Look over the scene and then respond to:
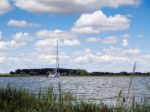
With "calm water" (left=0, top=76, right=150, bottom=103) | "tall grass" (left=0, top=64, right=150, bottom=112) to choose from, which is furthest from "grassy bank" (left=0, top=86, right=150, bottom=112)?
"calm water" (left=0, top=76, right=150, bottom=103)

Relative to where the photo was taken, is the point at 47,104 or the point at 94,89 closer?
the point at 47,104

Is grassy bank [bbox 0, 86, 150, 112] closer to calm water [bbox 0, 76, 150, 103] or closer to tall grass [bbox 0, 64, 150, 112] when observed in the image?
tall grass [bbox 0, 64, 150, 112]

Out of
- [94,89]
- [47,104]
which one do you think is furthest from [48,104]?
[94,89]

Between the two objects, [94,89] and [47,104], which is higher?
[47,104]

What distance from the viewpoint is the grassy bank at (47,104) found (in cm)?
1445

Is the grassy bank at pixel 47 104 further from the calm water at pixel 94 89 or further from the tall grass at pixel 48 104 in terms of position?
the calm water at pixel 94 89

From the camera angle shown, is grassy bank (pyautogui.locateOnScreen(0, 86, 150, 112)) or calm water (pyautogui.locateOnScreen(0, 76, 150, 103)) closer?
grassy bank (pyautogui.locateOnScreen(0, 86, 150, 112))

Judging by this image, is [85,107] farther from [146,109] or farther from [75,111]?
[146,109]

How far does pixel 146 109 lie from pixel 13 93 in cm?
830

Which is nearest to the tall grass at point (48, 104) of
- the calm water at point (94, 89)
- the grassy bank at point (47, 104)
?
the grassy bank at point (47, 104)

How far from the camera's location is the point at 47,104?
1725 centimetres

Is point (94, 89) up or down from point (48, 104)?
down

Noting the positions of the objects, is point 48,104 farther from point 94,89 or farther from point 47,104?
point 94,89

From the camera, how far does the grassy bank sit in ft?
47.4
